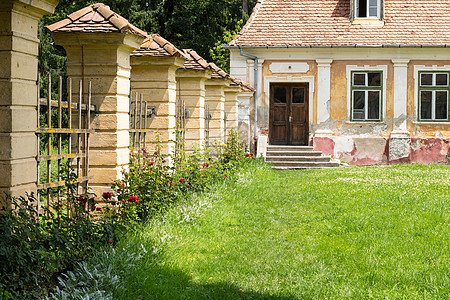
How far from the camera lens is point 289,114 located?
21875 millimetres

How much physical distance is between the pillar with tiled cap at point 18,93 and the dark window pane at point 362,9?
18.6 m

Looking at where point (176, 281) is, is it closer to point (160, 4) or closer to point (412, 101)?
point (412, 101)

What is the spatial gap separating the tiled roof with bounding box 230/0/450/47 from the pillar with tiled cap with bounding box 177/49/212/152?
10.5m

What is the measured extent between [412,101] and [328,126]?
318 centimetres

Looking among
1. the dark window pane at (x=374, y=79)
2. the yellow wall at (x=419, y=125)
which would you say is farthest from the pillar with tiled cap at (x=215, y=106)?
the yellow wall at (x=419, y=125)

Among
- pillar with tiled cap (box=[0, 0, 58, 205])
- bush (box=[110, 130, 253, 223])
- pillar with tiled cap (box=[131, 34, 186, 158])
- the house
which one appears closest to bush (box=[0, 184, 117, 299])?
pillar with tiled cap (box=[0, 0, 58, 205])

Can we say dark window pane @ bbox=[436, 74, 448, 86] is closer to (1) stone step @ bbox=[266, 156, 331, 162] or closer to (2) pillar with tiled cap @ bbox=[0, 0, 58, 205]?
(1) stone step @ bbox=[266, 156, 331, 162]

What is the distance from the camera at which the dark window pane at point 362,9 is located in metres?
21.9

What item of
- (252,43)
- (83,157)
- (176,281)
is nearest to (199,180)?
(83,157)

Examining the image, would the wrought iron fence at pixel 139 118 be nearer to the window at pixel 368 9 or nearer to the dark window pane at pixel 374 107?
the dark window pane at pixel 374 107

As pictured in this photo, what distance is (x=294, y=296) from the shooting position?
16.2 feet

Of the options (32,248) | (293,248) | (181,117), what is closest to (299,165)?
(181,117)

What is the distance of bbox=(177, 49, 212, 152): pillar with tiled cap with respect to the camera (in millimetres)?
10625

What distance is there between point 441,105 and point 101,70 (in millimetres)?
17196
